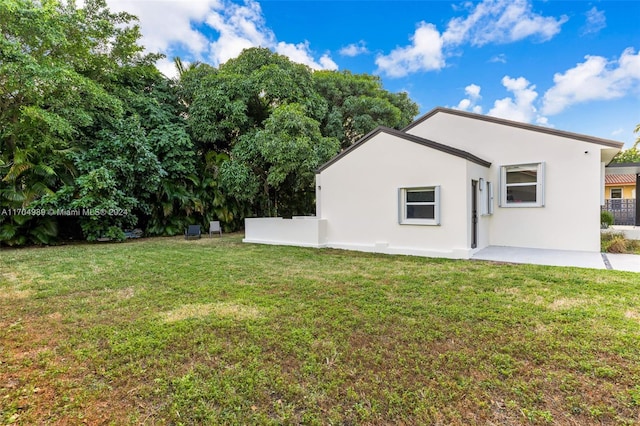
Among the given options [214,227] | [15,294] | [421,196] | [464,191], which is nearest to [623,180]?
[464,191]

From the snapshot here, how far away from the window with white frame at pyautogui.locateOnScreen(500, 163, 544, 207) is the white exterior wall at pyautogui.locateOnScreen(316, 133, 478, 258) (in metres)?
2.61

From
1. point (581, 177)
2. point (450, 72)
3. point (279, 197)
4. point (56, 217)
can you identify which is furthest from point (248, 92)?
point (581, 177)

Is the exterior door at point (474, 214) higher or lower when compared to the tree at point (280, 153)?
lower

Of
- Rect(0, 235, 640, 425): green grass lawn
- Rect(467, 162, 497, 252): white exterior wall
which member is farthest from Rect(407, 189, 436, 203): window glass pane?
Rect(0, 235, 640, 425): green grass lawn

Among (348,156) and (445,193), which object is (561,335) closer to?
(445,193)

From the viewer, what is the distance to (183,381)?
2.80 m

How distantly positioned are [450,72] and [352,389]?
60.0 ft

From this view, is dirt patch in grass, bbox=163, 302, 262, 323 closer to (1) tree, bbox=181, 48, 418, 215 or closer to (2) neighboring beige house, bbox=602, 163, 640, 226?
(1) tree, bbox=181, 48, 418, 215

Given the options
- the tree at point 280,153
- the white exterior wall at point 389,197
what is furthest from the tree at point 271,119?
the white exterior wall at point 389,197

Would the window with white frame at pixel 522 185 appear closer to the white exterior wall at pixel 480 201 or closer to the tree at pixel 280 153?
the white exterior wall at pixel 480 201

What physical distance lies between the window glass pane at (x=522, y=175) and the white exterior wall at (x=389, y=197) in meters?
2.80

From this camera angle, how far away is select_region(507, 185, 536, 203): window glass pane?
9641 mm

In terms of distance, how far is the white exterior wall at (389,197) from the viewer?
8.43m

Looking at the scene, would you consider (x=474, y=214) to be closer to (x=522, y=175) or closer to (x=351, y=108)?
(x=522, y=175)
